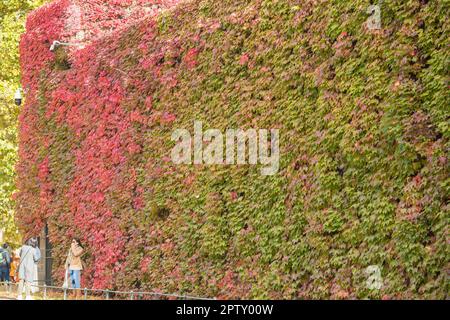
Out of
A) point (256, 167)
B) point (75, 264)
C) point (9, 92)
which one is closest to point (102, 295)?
point (75, 264)

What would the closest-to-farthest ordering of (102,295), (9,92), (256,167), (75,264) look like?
(256,167) < (102,295) < (75,264) < (9,92)

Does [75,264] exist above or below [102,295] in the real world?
above

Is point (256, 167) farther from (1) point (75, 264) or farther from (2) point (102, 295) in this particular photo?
(1) point (75, 264)

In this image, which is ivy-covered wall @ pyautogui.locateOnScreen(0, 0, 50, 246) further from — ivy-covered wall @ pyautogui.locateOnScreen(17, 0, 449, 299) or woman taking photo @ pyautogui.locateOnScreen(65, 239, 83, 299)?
woman taking photo @ pyautogui.locateOnScreen(65, 239, 83, 299)

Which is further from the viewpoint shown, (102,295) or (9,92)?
(9,92)

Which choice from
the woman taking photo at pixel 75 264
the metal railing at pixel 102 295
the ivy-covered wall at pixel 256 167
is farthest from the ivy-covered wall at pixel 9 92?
the woman taking photo at pixel 75 264

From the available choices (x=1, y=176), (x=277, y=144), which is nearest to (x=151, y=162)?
(x=277, y=144)

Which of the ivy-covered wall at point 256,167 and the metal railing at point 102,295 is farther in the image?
the metal railing at point 102,295

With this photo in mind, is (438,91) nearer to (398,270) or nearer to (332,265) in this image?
(398,270)

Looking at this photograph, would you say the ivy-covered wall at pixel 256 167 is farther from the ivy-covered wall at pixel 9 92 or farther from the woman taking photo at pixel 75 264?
the ivy-covered wall at pixel 9 92
